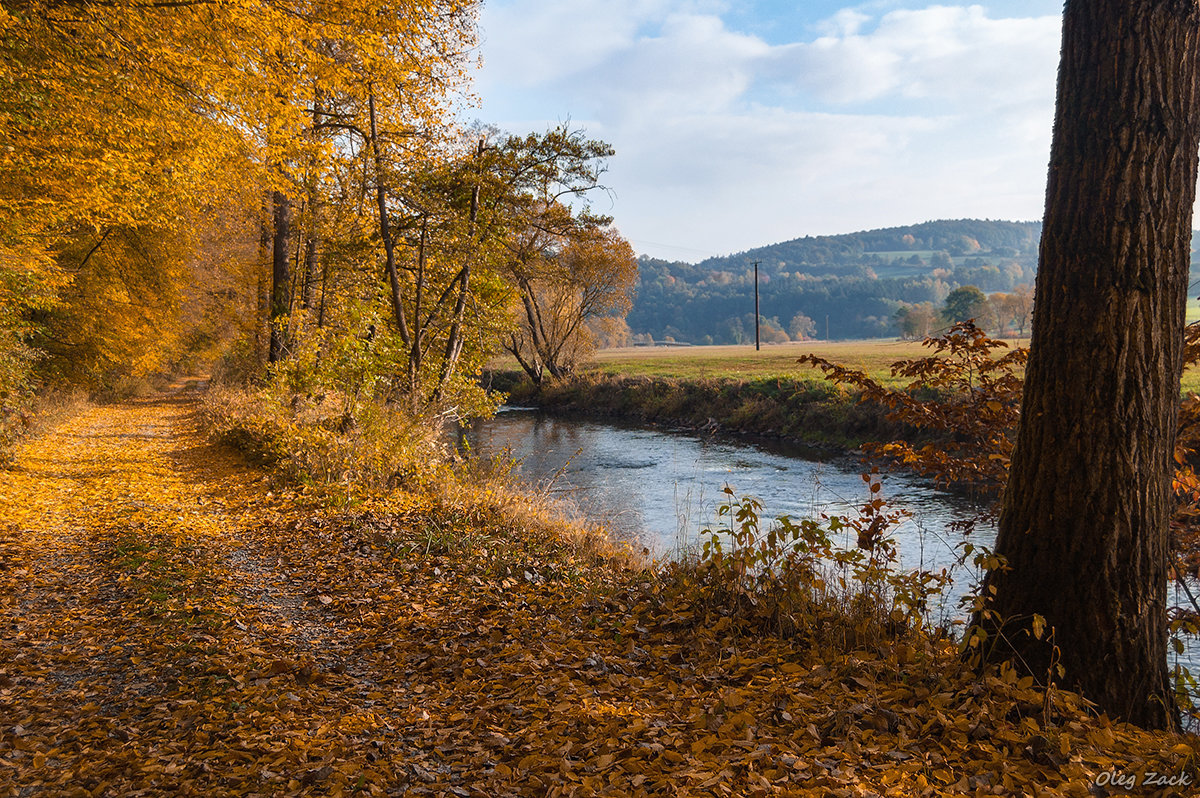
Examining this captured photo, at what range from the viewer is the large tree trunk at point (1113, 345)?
3.21 m

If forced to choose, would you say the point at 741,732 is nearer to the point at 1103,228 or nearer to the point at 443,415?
the point at 1103,228

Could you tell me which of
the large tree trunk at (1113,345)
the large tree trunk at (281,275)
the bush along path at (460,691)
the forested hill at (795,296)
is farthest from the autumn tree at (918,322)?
the large tree trunk at (1113,345)

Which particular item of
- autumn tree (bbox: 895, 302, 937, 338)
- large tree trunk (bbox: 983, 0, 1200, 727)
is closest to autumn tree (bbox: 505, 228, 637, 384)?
large tree trunk (bbox: 983, 0, 1200, 727)

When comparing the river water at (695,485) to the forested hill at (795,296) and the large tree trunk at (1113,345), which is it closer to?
the large tree trunk at (1113,345)

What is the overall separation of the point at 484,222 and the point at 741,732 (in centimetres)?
1014

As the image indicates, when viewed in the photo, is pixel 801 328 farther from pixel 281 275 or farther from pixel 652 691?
pixel 652 691

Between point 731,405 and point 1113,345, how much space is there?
20654mm

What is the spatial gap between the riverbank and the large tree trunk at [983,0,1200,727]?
38.0 ft

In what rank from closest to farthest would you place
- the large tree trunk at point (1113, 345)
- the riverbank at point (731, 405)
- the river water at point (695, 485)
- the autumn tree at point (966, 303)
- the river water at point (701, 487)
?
the large tree trunk at point (1113, 345) → the river water at point (701, 487) → the river water at point (695, 485) → the riverbank at point (731, 405) → the autumn tree at point (966, 303)

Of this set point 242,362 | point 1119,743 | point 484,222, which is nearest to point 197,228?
point 242,362

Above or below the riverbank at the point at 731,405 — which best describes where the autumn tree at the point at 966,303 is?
above

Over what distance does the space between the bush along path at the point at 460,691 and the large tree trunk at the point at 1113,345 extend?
0.38 meters

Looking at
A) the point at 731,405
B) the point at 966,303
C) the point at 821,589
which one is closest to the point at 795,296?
the point at 966,303

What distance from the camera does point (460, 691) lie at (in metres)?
3.97
